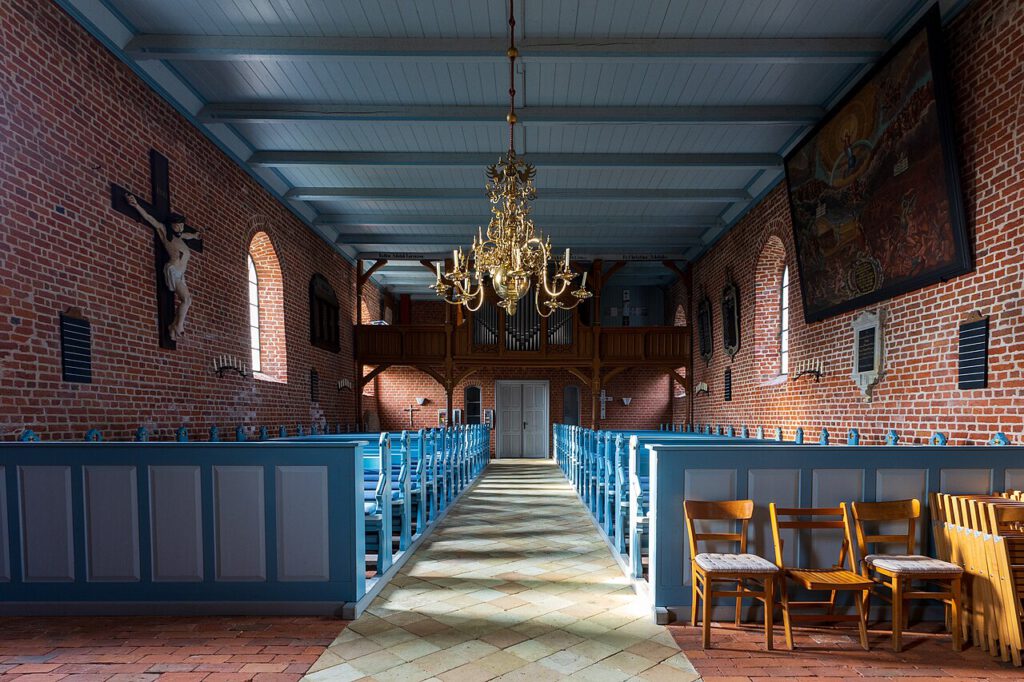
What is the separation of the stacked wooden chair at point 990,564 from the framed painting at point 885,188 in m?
2.31

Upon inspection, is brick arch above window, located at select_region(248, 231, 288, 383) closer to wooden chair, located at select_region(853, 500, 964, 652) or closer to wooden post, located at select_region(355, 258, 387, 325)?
wooden post, located at select_region(355, 258, 387, 325)

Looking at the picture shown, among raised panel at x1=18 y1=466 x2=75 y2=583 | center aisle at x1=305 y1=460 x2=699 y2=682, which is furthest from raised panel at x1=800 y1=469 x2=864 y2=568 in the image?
raised panel at x1=18 y1=466 x2=75 y2=583

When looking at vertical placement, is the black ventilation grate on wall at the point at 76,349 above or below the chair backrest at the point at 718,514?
above

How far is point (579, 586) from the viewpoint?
4180 mm

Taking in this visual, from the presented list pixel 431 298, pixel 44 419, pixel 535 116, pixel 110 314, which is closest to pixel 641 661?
pixel 44 419

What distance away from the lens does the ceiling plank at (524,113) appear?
6625 millimetres

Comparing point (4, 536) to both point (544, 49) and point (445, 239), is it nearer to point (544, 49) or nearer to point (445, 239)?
point (544, 49)

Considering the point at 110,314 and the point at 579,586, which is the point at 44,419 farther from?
the point at 579,586

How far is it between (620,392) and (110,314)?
42.3ft

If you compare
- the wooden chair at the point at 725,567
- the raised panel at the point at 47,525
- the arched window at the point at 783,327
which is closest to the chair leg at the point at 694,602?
the wooden chair at the point at 725,567

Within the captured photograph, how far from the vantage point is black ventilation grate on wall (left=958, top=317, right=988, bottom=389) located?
14.5 feet

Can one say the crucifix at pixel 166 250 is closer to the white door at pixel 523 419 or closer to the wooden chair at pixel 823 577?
the wooden chair at pixel 823 577

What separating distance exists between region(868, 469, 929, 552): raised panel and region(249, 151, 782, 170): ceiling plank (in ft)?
17.8

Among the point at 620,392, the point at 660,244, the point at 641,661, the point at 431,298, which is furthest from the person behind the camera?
the point at 431,298
